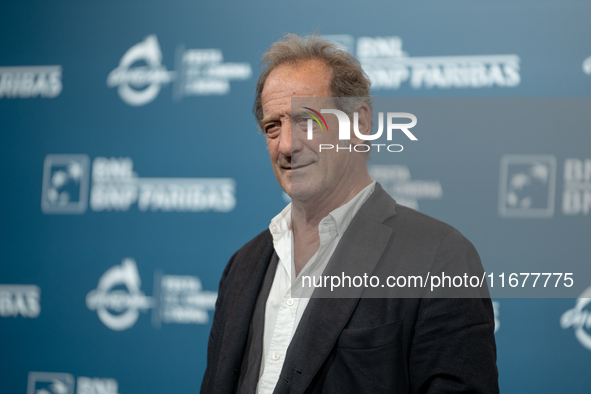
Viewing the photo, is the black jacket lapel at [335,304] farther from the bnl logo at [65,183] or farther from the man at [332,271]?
the bnl logo at [65,183]

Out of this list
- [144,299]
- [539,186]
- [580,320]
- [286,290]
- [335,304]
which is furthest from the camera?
[144,299]

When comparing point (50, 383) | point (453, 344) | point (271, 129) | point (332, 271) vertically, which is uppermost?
point (271, 129)

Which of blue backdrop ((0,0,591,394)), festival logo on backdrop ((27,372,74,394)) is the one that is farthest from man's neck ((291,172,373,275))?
festival logo on backdrop ((27,372,74,394))

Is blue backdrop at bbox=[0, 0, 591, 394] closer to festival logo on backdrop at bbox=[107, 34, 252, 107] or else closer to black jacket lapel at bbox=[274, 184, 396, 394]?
festival logo on backdrop at bbox=[107, 34, 252, 107]

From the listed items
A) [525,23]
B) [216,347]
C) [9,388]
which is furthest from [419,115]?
[9,388]

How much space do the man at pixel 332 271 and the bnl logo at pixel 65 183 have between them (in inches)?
54.8

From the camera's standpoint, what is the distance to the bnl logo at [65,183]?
249 cm

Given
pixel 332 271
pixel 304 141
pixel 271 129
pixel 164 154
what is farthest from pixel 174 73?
pixel 332 271

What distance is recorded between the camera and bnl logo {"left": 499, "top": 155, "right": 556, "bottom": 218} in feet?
4.39

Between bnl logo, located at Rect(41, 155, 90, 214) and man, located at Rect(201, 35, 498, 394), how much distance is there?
1.39 m

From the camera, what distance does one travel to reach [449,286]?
1.01m

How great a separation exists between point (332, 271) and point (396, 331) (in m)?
0.20

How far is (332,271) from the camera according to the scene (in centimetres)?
113

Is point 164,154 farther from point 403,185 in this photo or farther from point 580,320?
point 580,320
